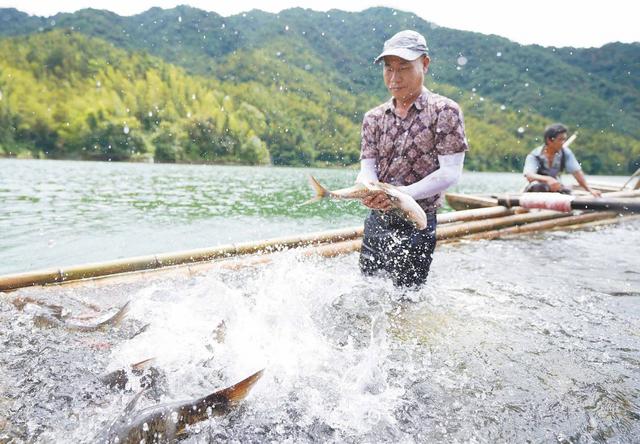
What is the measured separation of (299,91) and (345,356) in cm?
15036

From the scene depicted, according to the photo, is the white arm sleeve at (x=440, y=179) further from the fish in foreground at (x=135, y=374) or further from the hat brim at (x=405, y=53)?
the fish in foreground at (x=135, y=374)

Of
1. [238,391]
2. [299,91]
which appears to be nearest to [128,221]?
[238,391]

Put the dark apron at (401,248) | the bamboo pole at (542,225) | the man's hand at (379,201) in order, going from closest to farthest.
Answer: the man's hand at (379,201) < the dark apron at (401,248) < the bamboo pole at (542,225)

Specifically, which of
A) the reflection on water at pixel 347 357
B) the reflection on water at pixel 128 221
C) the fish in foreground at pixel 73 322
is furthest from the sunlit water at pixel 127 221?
the reflection on water at pixel 347 357

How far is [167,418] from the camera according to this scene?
215cm

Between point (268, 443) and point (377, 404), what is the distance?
2.33ft

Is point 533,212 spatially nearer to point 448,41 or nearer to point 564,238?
point 564,238

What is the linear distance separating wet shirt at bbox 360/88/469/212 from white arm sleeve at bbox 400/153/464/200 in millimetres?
74

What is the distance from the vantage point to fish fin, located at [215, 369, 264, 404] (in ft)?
7.85

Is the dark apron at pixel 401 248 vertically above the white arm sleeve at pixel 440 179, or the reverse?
the white arm sleeve at pixel 440 179

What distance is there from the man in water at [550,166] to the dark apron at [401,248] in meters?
6.09

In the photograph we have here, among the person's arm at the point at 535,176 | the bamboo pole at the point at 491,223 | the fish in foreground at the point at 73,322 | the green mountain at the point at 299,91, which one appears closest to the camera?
the fish in foreground at the point at 73,322

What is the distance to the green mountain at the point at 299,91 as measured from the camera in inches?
3494

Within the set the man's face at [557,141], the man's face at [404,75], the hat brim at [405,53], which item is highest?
the hat brim at [405,53]
